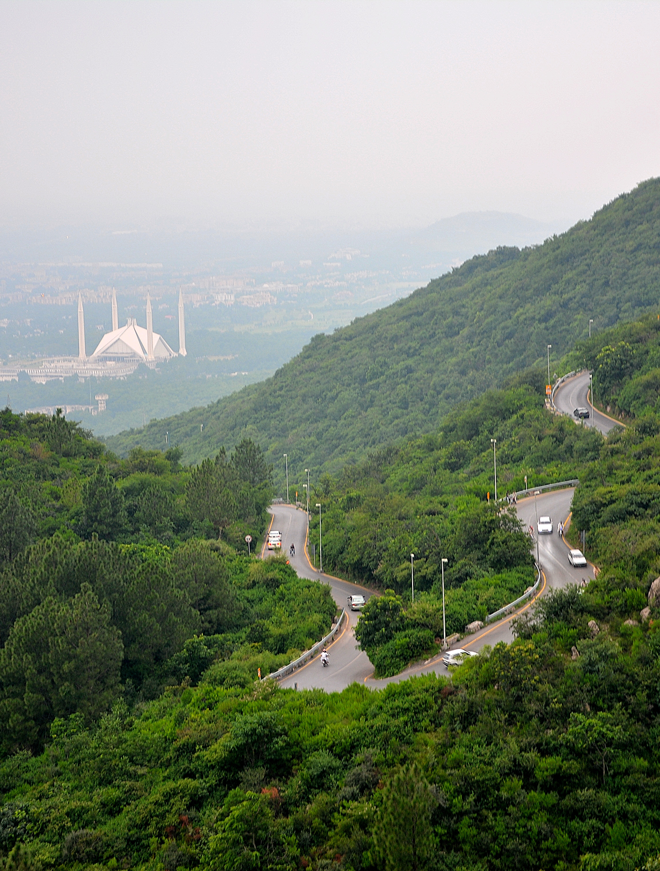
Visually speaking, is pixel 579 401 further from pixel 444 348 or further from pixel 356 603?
pixel 444 348

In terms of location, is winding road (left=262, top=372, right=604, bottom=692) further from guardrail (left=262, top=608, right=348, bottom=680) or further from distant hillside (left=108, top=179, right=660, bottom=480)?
distant hillside (left=108, top=179, right=660, bottom=480)

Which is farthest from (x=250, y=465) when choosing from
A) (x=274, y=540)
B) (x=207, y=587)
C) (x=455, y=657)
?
(x=455, y=657)

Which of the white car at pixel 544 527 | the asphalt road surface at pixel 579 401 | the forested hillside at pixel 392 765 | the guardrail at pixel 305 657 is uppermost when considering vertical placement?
the asphalt road surface at pixel 579 401

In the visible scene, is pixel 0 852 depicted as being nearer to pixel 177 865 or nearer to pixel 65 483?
pixel 177 865

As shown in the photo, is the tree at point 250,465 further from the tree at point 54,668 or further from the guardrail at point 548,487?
the tree at point 54,668

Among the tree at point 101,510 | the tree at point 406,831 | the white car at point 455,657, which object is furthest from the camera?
the tree at point 101,510

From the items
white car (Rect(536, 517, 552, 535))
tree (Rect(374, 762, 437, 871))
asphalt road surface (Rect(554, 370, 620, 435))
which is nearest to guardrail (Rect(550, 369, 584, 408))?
asphalt road surface (Rect(554, 370, 620, 435))

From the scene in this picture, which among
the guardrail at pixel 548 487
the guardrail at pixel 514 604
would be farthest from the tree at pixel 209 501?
the guardrail at pixel 514 604

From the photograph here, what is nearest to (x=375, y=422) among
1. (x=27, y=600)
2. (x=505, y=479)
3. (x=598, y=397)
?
(x=598, y=397)
